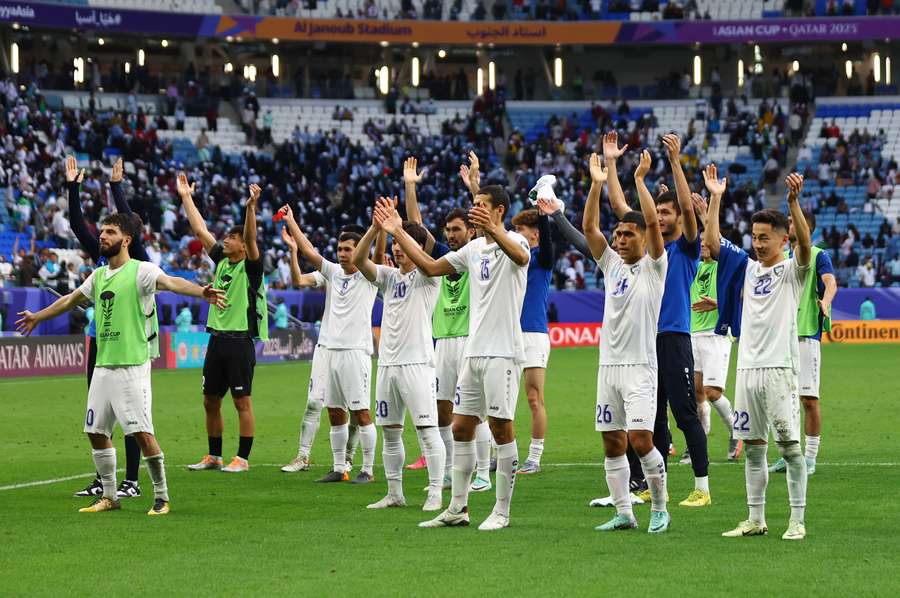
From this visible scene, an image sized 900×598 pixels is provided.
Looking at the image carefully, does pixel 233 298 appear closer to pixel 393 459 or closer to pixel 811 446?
pixel 393 459

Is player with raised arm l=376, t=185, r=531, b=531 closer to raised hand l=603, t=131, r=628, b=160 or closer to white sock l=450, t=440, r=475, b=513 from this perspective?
white sock l=450, t=440, r=475, b=513

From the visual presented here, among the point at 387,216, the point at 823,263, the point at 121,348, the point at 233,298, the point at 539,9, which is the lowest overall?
the point at 121,348

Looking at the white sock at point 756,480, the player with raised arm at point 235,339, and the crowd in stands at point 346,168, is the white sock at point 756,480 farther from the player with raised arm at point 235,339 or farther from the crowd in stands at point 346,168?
the crowd in stands at point 346,168

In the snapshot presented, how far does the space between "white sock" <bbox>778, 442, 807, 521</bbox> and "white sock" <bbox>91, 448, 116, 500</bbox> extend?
5.70 metres

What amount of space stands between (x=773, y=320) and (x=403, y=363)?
3453mm

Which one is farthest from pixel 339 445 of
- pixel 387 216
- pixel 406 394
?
pixel 387 216

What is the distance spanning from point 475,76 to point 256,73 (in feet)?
35.5

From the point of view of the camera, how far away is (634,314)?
10.2 metres

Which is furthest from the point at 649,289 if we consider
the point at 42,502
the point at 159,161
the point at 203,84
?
the point at 203,84

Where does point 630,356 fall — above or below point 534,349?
above

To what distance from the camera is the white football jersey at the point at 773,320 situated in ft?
32.9

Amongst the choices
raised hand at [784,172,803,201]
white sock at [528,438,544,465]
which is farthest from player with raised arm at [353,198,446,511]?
raised hand at [784,172,803,201]

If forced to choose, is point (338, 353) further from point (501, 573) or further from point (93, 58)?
point (93, 58)

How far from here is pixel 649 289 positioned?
33.7 ft
